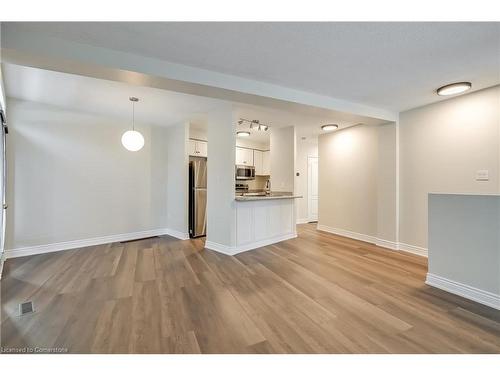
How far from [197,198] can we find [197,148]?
127 centimetres

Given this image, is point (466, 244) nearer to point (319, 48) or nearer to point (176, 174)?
point (319, 48)

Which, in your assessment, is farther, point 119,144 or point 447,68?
point 119,144

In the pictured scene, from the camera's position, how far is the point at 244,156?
6293 mm

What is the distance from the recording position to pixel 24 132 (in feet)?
11.8

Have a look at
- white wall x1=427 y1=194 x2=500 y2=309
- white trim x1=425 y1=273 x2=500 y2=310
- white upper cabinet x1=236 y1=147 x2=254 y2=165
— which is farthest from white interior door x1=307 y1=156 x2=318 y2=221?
white trim x1=425 y1=273 x2=500 y2=310

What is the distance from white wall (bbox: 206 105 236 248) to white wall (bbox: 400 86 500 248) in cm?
311

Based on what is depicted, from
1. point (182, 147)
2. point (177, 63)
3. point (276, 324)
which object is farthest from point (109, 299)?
point (182, 147)

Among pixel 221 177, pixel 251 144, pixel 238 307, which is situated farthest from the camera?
pixel 251 144

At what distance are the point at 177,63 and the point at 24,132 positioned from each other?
333 cm

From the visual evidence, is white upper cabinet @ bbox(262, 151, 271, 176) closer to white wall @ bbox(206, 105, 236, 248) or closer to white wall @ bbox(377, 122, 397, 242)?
white wall @ bbox(206, 105, 236, 248)

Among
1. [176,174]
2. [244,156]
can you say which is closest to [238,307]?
[176,174]

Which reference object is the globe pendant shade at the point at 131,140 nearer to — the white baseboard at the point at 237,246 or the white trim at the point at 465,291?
the white baseboard at the point at 237,246
